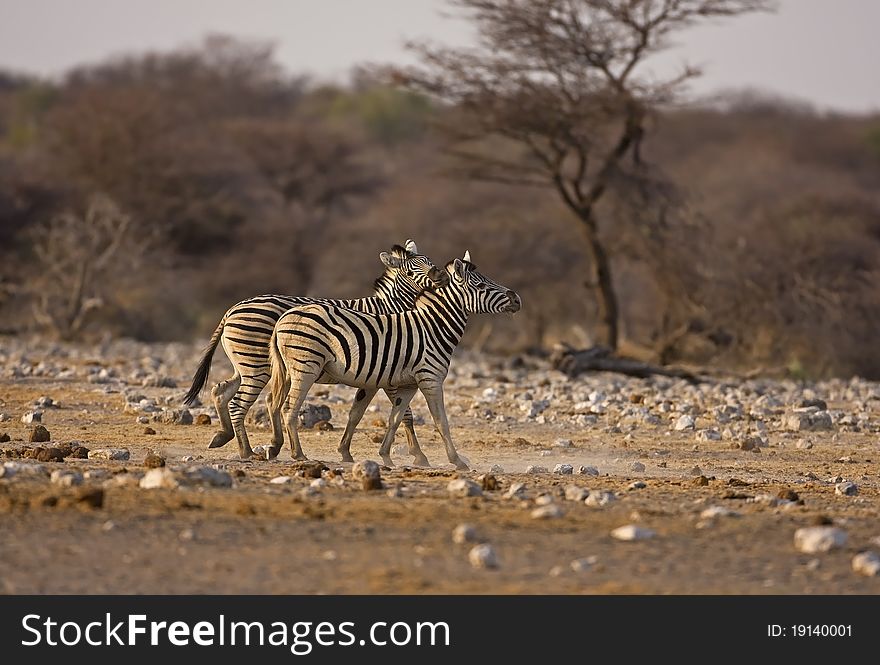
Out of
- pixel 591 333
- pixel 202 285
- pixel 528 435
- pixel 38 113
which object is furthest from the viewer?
pixel 38 113

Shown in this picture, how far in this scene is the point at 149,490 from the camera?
8.51 metres

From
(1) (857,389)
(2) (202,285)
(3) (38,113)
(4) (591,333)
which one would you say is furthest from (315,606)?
(3) (38,113)

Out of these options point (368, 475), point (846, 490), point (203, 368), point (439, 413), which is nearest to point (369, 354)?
point (439, 413)

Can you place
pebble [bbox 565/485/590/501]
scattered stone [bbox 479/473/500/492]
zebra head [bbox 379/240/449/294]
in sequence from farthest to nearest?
1. zebra head [bbox 379/240/449/294]
2. scattered stone [bbox 479/473/500/492]
3. pebble [bbox 565/485/590/501]

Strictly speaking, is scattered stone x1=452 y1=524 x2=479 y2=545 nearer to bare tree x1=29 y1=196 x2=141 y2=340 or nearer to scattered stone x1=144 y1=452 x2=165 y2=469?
scattered stone x1=144 y1=452 x2=165 y2=469

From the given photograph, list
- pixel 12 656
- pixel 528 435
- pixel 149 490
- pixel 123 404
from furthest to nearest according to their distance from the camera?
pixel 123 404 → pixel 528 435 → pixel 149 490 → pixel 12 656

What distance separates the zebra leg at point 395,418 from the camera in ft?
35.7

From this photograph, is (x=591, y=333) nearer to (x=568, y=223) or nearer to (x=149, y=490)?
(x=568, y=223)

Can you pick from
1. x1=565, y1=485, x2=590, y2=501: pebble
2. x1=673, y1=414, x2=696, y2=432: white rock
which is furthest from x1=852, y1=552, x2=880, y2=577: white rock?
x1=673, y1=414, x2=696, y2=432: white rock

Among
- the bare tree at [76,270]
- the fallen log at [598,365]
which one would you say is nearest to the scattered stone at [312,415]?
the fallen log at [598,365]

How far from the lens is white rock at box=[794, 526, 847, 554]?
7.37m

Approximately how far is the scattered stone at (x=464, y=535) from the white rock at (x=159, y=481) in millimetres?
2031

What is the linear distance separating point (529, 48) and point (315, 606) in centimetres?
1825

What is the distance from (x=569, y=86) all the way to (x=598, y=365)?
698 cm
